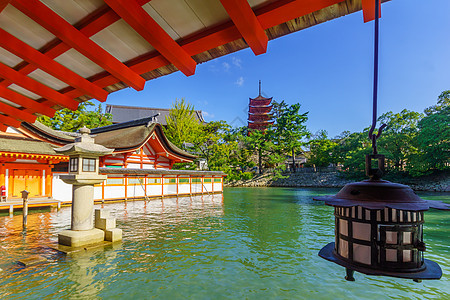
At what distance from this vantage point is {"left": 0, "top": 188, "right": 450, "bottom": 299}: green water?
4.22 metres

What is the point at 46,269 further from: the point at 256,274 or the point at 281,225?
the point at 281,225

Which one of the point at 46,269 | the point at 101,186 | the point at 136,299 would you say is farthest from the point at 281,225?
the point at 101,186

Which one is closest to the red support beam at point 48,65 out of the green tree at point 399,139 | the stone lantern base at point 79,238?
the stone lantern base at point 79,238

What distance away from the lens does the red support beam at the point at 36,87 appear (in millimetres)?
2865

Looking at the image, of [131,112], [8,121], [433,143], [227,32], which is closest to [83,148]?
[8,121]

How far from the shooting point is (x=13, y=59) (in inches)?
107

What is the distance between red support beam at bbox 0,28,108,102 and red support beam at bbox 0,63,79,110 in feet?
1.96

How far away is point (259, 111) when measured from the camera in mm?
53375

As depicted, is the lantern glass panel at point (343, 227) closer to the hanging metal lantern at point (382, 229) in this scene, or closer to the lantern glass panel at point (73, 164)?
the hanging metal lantern at point (382, 229)

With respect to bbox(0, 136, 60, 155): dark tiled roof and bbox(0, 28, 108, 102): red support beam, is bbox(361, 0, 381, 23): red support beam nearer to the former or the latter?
bbox(0, 28, 108, 102): red support beam

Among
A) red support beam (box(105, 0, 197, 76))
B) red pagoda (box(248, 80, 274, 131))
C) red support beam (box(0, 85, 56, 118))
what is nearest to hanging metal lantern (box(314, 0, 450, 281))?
red support beam (box(105, 0, 197, 76))

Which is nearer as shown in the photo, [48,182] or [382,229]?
[382,229]

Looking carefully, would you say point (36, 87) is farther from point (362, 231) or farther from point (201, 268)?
point (201, 268)

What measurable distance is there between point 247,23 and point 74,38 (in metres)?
1.59
